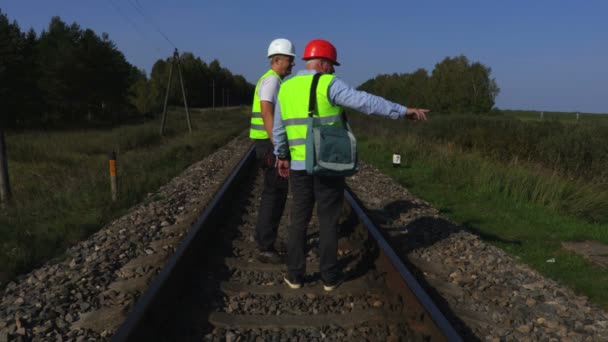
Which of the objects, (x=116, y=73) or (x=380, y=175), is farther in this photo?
(x=116, y=73)

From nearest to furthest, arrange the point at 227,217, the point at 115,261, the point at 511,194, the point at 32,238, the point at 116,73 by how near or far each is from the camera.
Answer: the point at 115,261
the point at 32,238
the point at 227,217
the point at 511,194
the point at 116,73

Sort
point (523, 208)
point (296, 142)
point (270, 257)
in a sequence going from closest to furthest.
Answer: point (296, 142) → point (270, 257) → point (523, 208)

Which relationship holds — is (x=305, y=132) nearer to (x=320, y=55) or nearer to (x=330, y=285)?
(x=320, y=55)

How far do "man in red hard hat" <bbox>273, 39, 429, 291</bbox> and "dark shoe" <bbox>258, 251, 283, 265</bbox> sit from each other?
434 mm

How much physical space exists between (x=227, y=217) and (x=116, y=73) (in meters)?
50.9

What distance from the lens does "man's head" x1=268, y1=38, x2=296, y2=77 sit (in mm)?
4394

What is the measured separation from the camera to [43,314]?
11.0 ft

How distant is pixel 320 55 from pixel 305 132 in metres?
0.59

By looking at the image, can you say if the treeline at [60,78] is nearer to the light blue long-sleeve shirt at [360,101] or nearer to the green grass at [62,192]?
the green grass at [62,192]

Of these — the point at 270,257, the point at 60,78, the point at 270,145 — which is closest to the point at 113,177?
the point at 270,145

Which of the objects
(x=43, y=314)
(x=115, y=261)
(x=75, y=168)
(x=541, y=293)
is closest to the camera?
(x=43, y=314)

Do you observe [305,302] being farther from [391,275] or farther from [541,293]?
[541,293]

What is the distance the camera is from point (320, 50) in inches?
142

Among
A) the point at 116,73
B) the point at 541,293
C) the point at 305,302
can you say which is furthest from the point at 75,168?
the point at 116,73
